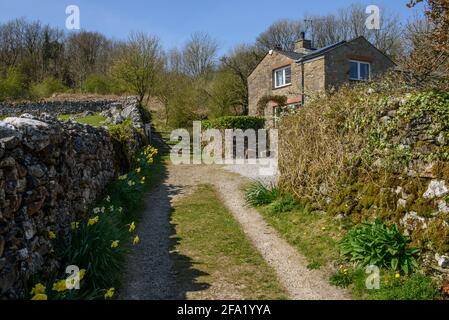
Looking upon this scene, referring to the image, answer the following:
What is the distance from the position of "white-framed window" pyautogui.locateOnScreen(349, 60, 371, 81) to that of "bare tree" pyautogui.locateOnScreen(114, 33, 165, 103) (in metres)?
14.6

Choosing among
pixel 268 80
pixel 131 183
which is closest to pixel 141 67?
Answer: pixel 268 80

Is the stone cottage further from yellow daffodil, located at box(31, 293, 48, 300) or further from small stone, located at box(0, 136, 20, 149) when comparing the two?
yellow daffodil, located at box(31, 293, 48, 300)

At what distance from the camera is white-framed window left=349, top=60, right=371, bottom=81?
79.9ft

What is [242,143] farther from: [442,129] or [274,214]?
[442,129]

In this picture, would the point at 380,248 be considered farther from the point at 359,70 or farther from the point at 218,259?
the point at 359,70

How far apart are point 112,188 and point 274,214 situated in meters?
4.04

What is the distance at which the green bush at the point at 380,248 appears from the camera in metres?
5.95

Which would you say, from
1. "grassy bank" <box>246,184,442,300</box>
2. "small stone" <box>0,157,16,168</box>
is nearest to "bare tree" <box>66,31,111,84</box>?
"grassy bank" <box>246,184,442,300</box>

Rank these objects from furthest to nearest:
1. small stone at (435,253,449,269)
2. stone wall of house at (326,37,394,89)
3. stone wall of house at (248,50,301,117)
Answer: stone wall of house at (248,50,301,117) < stone wall of house at (326,37,394,89) < small stone at (435,253,449,269)

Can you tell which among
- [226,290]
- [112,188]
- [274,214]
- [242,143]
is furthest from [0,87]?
[226,290]

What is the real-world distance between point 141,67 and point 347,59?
49.1 feet

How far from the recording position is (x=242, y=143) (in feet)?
61.2

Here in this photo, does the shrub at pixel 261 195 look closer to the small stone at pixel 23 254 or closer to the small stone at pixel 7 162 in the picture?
the small stone at pixel 23 254

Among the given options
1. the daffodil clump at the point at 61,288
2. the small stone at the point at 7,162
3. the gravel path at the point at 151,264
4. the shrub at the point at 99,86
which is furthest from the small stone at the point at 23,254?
the shrub at the point at 99,86
